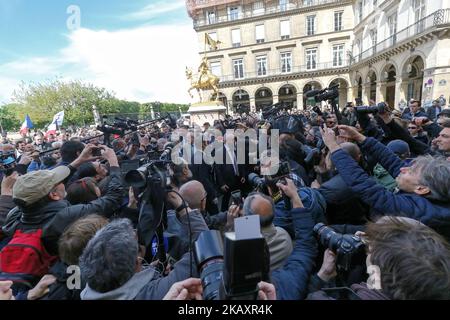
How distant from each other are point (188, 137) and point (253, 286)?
460 cm

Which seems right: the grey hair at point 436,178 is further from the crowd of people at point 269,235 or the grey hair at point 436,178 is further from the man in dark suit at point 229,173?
the man in dark suit at point 229,173

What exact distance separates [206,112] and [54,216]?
12.5m

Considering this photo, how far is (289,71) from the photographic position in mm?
34656

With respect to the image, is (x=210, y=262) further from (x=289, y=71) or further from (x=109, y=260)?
(x=289, y=71)

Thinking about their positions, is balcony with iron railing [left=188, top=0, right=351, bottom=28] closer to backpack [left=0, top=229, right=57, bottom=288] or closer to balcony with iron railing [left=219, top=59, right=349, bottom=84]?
balcony with iron railing [left=219, top=59, right=349, bottom=84]

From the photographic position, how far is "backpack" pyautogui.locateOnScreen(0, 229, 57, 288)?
1655 mm

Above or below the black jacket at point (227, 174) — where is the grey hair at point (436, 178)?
above

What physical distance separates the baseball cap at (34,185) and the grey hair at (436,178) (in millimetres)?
2697

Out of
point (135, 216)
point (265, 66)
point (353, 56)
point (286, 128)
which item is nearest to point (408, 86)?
point (353, 56)

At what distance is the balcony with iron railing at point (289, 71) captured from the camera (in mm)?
32875

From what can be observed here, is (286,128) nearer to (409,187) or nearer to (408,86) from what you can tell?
(409,187)

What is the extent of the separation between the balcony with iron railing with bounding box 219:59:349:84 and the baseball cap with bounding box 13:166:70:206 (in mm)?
35480

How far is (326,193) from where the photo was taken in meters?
2.34

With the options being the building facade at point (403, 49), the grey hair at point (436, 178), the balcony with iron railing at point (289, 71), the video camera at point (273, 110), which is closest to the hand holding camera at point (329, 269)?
the grey hair at point (436, 178)
